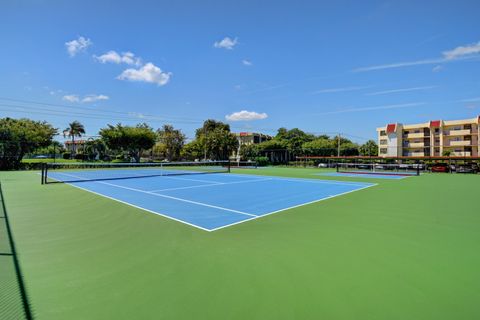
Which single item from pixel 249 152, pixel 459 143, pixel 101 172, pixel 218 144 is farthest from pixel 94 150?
pixel 459 143

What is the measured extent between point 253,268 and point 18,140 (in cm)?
3874

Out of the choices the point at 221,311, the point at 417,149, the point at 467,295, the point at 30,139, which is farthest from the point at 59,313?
the point at 417,149

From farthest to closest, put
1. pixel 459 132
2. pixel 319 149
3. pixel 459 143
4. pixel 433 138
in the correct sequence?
1. pixel 319 149
2. pixel 433 138
3. pixel 459 132
4. pixel 459 143

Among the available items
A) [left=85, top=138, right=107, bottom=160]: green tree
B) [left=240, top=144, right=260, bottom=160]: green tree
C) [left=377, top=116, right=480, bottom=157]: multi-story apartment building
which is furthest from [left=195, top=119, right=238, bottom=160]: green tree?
[left=377, top=116, right=480, bottom=157]: multi-story apartment building

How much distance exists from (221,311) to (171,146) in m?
61.2

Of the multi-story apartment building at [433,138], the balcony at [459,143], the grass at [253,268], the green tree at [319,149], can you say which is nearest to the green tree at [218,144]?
the green tree at [319,149]

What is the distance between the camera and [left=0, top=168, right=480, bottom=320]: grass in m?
3.25

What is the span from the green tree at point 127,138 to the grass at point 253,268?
4104 cm

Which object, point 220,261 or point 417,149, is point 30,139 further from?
point 417,149

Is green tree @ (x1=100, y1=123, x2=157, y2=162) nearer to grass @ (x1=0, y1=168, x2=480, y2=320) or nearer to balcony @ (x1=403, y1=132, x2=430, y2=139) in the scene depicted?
grass @ (x1=0, y1=168, x2=480, y2=320)

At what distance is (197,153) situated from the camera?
62875mm

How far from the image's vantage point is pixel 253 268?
14.5 feet

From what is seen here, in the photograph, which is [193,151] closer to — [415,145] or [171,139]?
[171,139]

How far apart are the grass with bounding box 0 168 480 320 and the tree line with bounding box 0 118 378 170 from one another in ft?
107
